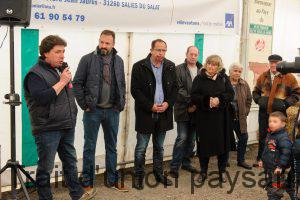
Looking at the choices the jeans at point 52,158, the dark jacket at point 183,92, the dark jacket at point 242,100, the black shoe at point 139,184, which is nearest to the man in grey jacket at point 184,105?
the dark jacket at point 183,92

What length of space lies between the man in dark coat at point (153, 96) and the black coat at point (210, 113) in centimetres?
31

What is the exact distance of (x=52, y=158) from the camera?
4.04 m

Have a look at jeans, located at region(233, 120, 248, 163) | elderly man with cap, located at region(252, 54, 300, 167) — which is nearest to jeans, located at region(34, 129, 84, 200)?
jeans, located at region(233, 120, 248, 163)

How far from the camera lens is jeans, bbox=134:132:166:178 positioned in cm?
511

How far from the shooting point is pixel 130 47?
5668mm

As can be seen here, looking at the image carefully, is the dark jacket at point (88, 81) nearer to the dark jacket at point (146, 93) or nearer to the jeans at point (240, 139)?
the dark jacket at point (146, 93)

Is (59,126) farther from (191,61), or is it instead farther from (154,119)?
(191,61)

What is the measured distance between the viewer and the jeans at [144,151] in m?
5.11

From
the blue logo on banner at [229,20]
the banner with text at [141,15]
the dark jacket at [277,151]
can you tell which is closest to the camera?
the dark jacket at [277,151]

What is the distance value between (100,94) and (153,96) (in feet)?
2.16

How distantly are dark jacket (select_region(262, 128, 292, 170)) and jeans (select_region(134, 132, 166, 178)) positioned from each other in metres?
1.23

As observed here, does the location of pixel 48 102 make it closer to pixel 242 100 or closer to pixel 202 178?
pixel 202 178

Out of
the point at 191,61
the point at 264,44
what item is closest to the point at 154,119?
the point at 191,61

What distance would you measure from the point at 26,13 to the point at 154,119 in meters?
1.87
